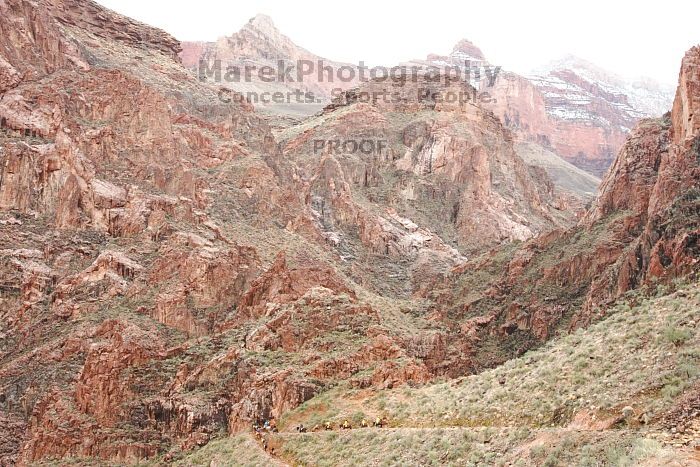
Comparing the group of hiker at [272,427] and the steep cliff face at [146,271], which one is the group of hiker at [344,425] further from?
the steep cliff face at [146,271]

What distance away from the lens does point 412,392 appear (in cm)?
4288

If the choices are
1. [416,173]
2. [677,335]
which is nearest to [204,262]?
[677,335]

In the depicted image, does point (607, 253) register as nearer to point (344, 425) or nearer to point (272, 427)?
point (272, 427)

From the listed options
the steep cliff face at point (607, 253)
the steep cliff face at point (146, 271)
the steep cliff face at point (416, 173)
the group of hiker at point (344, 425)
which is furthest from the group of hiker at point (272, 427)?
the steep cliff face at point (416, 173)

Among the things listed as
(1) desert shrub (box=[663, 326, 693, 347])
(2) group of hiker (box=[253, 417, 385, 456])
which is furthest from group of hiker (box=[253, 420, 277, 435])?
(1) desert shrub (box=[663, 326, 693, 347])

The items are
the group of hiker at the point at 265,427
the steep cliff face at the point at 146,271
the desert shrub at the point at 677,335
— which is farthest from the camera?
the steep cliff face at the point at 146,271

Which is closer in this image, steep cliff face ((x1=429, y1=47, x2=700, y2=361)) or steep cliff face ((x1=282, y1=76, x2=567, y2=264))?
steep cliff face ((x1=429, y1=47, x2=700, y2=361))

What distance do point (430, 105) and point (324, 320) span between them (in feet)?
263

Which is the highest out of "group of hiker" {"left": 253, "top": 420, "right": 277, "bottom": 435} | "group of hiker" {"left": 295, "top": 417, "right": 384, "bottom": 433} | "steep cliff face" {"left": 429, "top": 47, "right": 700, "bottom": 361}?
"steep cliff face" {"left": 429, "top": 47, "right": 700, "bottom": 361}

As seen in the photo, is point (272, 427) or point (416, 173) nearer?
point (272, 427)

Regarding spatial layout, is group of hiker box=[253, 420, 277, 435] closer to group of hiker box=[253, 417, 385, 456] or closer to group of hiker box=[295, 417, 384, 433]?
group of hiker box=[253, 417, 385, 456]

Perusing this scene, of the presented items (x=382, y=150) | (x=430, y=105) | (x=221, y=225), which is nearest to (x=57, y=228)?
(x=221, y=225)

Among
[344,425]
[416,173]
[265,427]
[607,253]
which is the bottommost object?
[265,427]

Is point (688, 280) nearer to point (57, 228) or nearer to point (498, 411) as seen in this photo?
point (498, 411)
